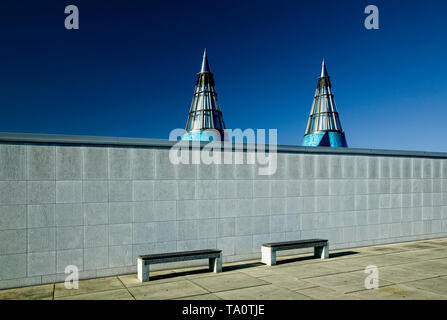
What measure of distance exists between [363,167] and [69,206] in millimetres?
9561

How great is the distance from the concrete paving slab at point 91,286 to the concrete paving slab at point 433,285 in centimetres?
632

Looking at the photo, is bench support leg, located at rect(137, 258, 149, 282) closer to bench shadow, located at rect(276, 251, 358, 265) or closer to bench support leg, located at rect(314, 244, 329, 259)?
bench shadow, located at rect(276, 251, 358, 265)

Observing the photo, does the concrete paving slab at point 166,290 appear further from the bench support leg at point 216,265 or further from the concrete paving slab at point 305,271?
the concrete paving slab at point 305,271

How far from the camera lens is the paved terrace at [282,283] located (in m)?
7.05

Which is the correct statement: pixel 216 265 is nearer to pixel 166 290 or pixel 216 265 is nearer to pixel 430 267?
pixel 166 290

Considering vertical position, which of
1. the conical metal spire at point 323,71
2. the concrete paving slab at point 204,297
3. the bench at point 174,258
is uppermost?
the conical metal spire at point 323,71

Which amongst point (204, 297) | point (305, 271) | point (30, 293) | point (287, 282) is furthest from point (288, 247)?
point (30, 293)

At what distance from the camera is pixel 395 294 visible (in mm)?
6949

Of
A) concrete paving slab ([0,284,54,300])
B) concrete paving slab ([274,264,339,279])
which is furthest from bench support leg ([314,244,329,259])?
concrete paving slab ([0,284,54,300])

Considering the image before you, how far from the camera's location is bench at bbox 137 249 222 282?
8133 mm

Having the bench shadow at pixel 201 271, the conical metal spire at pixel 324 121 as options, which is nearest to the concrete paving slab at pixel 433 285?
the bench shadow at pixel 201 271

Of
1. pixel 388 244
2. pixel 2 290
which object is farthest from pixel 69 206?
pixel 388 244

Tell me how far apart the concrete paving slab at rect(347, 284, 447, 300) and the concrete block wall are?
403cm

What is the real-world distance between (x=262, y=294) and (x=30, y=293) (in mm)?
4814
